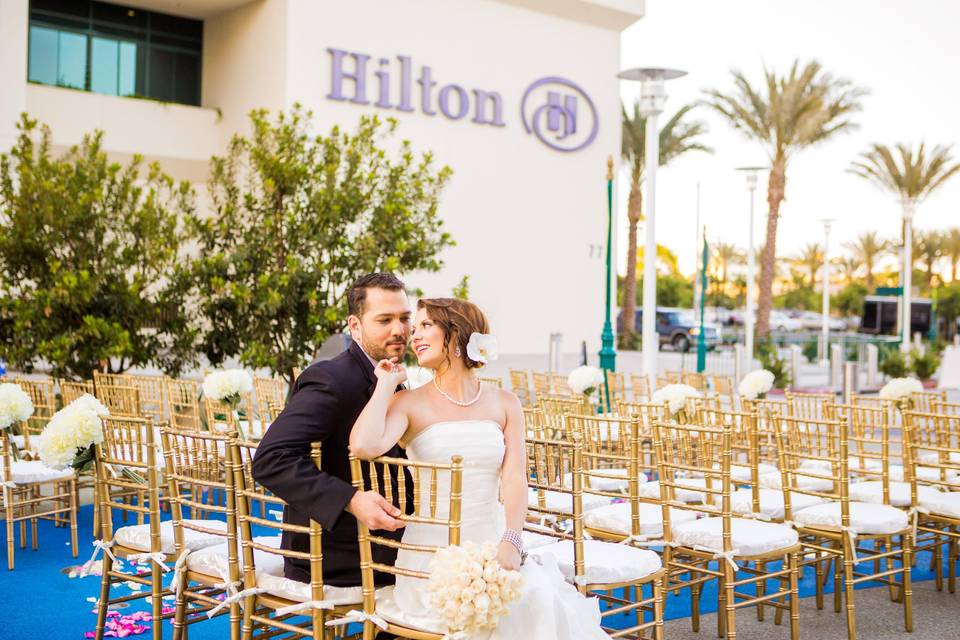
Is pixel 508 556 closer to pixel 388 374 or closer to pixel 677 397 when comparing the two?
pixel 388 374

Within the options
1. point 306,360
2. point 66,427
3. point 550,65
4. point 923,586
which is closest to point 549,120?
point 550,65

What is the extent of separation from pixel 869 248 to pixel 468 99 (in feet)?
138

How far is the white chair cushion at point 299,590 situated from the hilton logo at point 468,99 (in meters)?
20.1

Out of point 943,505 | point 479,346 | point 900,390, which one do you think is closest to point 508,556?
point 479,346

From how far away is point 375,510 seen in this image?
3.49 metres

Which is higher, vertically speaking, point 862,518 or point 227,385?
point 227,385

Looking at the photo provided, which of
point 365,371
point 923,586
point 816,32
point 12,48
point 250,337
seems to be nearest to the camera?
point 365,371

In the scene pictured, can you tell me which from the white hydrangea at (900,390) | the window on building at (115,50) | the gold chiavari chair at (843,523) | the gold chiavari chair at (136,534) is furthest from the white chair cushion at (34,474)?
the window on building at (115,50)

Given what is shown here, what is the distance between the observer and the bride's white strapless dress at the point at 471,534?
11.6ft

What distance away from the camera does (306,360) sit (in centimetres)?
1195

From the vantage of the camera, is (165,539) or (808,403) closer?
(165,539)

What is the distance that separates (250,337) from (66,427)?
6.89 metres

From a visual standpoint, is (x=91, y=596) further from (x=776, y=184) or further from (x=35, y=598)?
(x=776, y=184)

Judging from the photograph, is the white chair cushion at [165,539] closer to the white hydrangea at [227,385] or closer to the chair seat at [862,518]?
the white hydrangea at [227,385]
